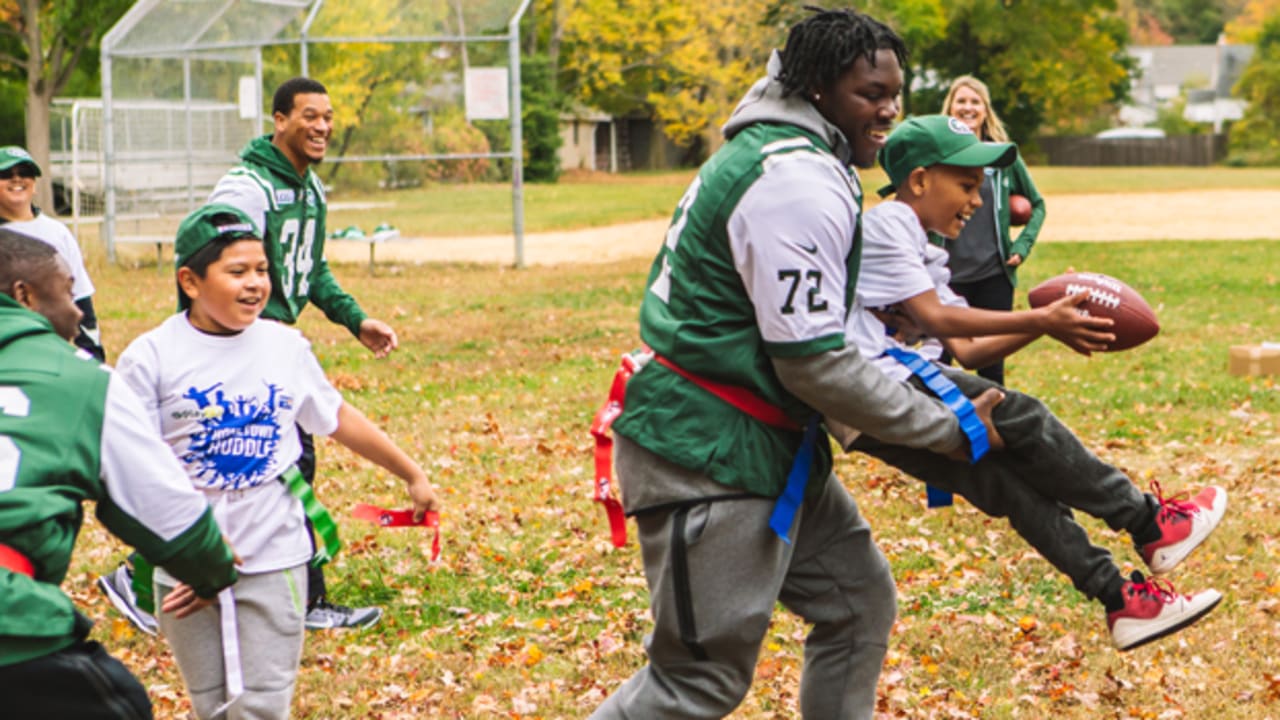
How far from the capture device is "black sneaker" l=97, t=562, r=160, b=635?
637 cm

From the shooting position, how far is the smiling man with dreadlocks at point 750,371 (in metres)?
3.47

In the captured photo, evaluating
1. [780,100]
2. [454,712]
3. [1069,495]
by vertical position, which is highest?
[780,100]

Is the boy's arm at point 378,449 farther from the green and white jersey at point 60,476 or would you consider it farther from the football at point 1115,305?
the football at point 1115,305

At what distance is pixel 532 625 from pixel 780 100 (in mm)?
3293

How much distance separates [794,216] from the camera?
135 inches

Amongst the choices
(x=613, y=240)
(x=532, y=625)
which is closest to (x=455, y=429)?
(x=532, y=625)

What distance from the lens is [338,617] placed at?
21.1 ft

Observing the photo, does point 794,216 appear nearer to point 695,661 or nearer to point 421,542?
point 695,661

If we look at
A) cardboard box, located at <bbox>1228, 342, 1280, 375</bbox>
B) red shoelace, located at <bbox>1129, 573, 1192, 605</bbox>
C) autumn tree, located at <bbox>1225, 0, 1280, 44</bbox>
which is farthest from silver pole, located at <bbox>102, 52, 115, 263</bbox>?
autumn tree, located at <bbox>1225, 0, 1280, 44</bbox>

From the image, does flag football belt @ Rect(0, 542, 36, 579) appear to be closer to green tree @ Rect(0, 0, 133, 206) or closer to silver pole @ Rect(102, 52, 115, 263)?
silver pole @ Rect(102, 52, 115, 263)

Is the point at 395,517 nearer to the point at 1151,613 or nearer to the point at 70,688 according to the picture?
the point at 70,688

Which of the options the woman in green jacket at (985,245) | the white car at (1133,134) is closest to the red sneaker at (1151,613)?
the woman in green jacket at (985,245)

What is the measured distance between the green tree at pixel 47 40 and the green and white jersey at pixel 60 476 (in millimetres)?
31897

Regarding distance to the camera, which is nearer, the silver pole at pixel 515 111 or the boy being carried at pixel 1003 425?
the boy being carried at pixel 1003 425
